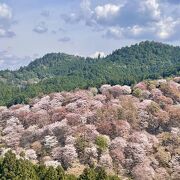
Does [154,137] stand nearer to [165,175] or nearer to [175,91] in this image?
[165,175]

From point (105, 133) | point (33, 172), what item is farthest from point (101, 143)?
point (33, 172)

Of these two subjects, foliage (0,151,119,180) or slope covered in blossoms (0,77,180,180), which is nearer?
foliage (0,151,119,180)

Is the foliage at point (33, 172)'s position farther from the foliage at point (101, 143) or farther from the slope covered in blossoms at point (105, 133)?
the foliage at point (101, 143)

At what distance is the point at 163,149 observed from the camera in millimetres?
74125

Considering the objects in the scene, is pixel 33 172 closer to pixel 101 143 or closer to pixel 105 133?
pixel 101 143

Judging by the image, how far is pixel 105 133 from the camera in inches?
3059

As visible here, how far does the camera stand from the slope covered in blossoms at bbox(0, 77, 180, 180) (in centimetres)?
6975

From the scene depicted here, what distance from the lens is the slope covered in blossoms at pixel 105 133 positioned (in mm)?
69750

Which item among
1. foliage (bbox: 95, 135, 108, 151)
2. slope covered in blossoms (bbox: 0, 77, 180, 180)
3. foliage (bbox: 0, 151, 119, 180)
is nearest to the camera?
foliage (bbox: 0, 151, 119, 180)

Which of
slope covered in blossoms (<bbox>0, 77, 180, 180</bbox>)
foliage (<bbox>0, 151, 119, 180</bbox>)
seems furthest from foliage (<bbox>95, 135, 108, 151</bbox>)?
foliage (<bbox>0, 151, 119, 180</bbox>)

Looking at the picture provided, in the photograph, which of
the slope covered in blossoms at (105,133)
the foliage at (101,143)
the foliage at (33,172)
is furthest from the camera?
the foliage at (101,143)

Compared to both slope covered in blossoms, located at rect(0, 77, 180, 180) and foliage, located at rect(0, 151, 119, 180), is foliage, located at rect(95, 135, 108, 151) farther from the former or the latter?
foliage, located at rect(0, 151, 119, 180)

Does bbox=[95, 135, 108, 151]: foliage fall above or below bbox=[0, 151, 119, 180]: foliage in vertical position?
above

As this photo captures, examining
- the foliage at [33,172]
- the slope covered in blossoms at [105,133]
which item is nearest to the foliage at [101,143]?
the slope covered in blossoms at [105,133]
